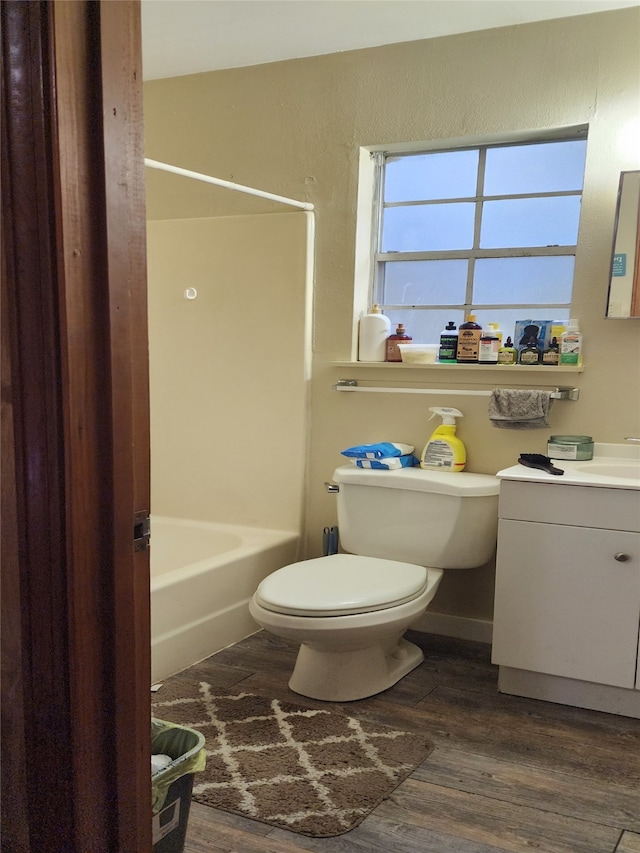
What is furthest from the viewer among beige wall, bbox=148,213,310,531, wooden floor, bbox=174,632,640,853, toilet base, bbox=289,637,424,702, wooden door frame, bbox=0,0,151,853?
beige wall, bbox=148,213,310,531

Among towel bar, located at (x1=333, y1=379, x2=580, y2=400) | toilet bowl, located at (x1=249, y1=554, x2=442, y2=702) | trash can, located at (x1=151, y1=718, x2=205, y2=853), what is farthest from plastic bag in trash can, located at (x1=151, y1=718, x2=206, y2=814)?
towel bar, located at (x1=333, y1=379, x2=580, y2=400)

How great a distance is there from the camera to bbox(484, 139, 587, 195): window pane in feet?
7.59

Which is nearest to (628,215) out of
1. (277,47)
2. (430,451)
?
(430,451)

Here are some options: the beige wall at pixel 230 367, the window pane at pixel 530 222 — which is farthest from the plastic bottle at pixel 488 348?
the beige wall at pixel 230 367

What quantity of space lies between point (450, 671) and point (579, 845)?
0.84 meters

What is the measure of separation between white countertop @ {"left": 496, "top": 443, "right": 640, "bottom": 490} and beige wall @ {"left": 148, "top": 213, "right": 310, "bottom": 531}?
91 cm

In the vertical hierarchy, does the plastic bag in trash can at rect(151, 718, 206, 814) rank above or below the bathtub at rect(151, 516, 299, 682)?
above

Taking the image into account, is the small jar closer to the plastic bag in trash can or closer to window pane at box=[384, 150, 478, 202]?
window pane at box=[384, 150, 478, 202]

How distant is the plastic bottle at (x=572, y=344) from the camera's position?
219cm

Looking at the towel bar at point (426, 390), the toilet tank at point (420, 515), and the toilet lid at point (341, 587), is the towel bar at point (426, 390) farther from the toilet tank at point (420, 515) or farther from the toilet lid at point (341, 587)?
the toilet lid at point (341, 587)

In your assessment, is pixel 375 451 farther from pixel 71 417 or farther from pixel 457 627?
pixel 71 417

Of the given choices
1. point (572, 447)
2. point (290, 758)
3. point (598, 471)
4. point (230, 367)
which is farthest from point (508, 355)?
point (290, 758)

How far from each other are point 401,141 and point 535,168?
0.46m

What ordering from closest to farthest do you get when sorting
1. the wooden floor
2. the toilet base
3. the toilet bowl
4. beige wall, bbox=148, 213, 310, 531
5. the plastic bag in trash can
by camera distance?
1. the plastic bag in trash can
2. the wooden floor
3. the toilet bowl
4. the toilet base
5. beige wall, bbox=148, 213, 310, 531
